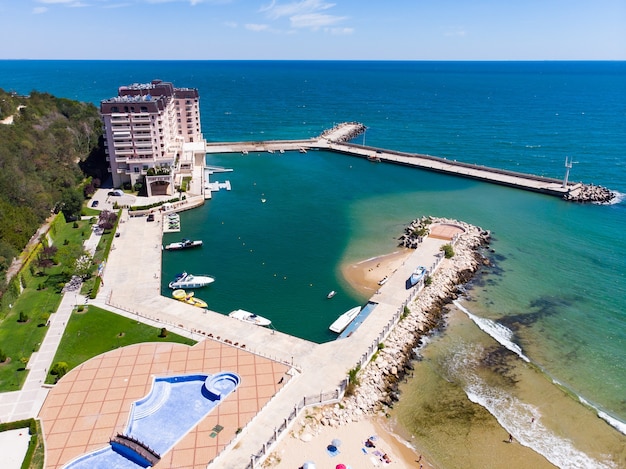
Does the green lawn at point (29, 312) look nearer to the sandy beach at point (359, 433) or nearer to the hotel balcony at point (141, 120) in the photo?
the sandy beach at point (359, 433)

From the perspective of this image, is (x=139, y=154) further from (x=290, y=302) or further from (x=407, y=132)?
(x=407, y=132)

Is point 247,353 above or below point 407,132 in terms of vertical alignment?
below

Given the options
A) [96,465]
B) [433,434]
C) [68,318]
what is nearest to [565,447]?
[433,434]

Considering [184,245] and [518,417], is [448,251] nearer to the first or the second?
[518,417]

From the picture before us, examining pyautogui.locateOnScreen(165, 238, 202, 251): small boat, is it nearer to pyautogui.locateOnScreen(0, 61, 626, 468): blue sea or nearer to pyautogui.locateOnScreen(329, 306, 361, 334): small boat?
pyautogui.locateOnScreen(0, 61, 626, 468): blue sea

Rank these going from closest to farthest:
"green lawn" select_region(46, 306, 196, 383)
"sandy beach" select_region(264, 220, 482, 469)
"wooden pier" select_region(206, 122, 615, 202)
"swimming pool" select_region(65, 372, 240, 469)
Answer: "swimming pool" select_region(65, 372, 240, 469) → "sandy beach" select_region(264, 220, 482, 469) → "green lawn" select_region(46, 306, 196, 383) → "wooden pier" select_region(206, 122, 615, 202)

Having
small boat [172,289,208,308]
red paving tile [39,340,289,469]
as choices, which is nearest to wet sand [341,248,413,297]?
small boat [172,289,208,308]

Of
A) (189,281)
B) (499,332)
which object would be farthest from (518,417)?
(189,281)

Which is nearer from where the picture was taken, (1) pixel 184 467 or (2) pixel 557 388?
(1) pixel 184 467
